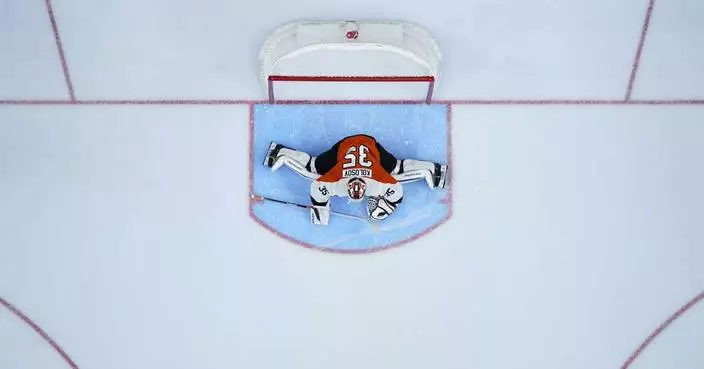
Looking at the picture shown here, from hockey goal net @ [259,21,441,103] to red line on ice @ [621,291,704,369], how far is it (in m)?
1.89

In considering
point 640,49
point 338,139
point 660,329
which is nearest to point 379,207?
point 338,139

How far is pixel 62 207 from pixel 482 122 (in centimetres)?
253

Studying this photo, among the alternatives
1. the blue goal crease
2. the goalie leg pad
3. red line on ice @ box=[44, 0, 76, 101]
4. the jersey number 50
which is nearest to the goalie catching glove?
the blue goal crease

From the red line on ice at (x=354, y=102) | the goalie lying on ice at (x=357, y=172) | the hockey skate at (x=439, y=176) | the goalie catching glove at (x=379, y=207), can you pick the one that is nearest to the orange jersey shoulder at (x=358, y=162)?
the goalie lying on ice at (x=357, y=172)

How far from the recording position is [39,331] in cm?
546

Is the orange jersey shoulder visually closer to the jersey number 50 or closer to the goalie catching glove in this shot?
the jersey number 50

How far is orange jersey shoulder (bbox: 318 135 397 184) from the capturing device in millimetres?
5340

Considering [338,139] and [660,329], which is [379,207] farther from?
[660,329]

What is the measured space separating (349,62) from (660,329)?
2.40 meters

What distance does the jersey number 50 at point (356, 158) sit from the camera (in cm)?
534

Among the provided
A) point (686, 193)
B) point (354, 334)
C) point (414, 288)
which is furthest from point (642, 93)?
point (354, 334)

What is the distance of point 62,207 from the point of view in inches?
220

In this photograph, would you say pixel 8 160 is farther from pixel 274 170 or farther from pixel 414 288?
pixel 414 288

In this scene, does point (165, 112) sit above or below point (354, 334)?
above
